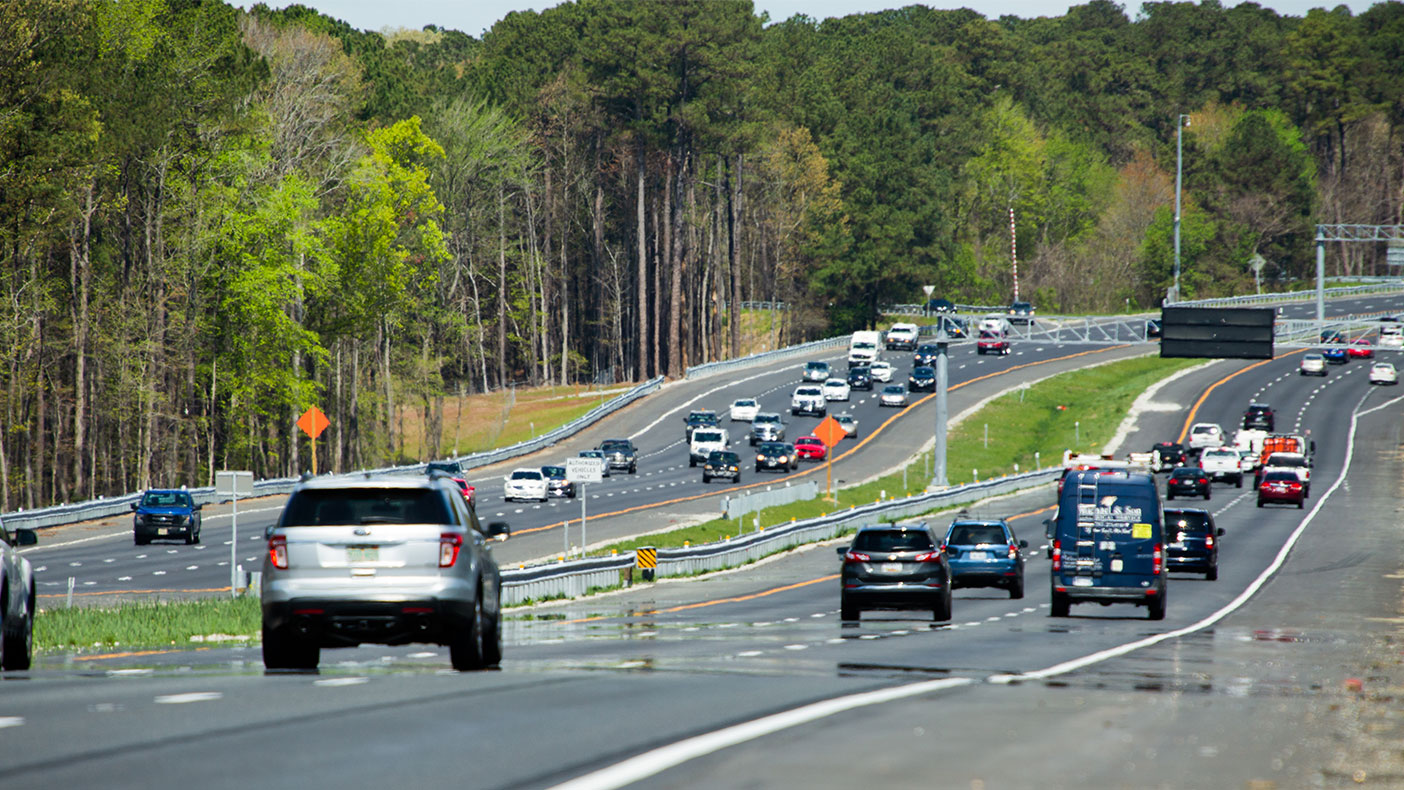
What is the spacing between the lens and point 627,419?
89.9 metres

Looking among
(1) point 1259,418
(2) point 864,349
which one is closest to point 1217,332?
(1) point 1259,418

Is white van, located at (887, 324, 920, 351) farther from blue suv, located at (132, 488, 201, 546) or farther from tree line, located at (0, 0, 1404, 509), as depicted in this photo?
blue suv, located at (132, 488, 201, 546)

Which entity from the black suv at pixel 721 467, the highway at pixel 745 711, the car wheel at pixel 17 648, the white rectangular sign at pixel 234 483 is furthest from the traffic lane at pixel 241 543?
the car wheel at pixel 17 648

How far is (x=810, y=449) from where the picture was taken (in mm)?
75500

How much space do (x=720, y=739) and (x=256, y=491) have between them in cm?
5649

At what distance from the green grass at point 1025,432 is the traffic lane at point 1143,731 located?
36.2 m

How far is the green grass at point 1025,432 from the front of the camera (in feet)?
199

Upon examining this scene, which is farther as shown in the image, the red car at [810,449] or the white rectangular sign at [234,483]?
the red car at [810,449]


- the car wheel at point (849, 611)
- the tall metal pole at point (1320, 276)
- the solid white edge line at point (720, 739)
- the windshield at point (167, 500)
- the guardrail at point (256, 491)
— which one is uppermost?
the tall metal pole at point (1320, 276)

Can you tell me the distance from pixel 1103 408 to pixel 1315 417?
38.1 ft

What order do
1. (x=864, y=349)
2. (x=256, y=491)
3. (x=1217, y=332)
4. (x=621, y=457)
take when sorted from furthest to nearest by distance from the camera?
(x=864, y=349), (x=621, y=457), (x=1217, y=332), (x=256, y=491)

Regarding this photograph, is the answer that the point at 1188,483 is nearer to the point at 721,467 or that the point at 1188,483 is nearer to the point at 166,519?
the point at 721,467

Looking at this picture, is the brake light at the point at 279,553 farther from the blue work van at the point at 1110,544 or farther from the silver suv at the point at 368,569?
the blue work van at the point at 1110,544

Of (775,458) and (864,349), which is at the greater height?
(864,349)
